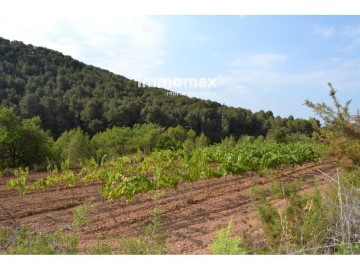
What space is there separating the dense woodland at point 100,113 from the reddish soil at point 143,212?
186 inches

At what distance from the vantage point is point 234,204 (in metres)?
6.19

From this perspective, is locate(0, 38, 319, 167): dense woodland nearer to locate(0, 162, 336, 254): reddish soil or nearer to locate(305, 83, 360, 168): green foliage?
locate(0, 162, 336, 254): reddish soil

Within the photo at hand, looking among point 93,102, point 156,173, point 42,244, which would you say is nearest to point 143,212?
point 156,173

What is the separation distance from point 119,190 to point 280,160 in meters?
4.30

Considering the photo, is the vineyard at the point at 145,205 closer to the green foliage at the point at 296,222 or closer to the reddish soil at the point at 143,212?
the reddish soil at the point at 143,212

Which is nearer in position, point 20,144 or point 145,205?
point 145,205

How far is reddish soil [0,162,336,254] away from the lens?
446cm

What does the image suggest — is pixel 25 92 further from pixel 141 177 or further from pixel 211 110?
pixel 141 177

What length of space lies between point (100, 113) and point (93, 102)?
0.68 meters

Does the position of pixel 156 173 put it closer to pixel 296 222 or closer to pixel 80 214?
pixel 80 214

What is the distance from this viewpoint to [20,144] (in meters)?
10.4

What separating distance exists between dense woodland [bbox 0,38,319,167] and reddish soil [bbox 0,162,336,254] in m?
4.71

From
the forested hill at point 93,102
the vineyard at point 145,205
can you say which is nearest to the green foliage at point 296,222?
the vineyard at point 145,205
